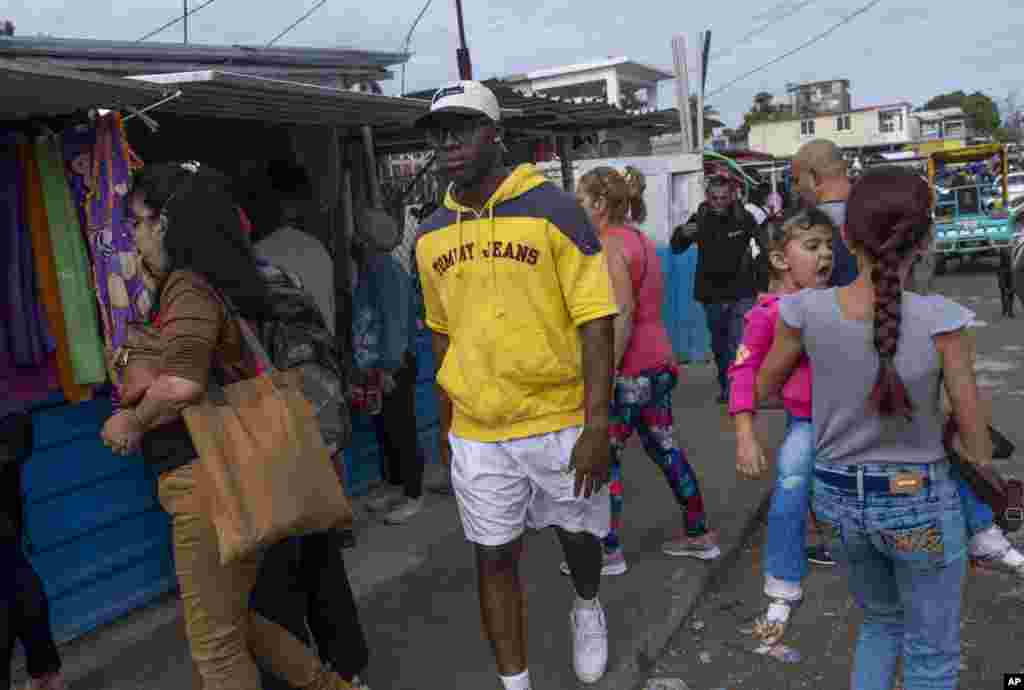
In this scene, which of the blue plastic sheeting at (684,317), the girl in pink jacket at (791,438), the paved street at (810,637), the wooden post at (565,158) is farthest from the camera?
the blue plastic sheeting at (684,317)

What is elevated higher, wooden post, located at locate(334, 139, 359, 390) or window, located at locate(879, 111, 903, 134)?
window, located at locate(879, 111, 903, 134)

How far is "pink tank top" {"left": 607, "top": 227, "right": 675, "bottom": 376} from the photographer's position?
4164mm

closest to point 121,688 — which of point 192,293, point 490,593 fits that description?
point 490,593

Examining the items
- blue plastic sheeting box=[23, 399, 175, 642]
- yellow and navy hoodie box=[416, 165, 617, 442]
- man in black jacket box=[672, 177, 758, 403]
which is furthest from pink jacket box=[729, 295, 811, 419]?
man in black jacket box=[672, 177, 758, 403]

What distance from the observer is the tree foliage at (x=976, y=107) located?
82.1 meters

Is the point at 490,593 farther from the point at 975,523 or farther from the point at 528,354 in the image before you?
the point at 975,523

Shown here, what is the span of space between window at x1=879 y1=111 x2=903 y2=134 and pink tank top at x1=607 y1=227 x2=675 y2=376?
7537 centimetres

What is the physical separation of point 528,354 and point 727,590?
215cm

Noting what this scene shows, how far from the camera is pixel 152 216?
2.72 metres

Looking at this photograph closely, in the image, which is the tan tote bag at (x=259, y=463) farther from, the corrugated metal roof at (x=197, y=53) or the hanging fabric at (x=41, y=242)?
the corrugated metal roof at (x=197, y=53)

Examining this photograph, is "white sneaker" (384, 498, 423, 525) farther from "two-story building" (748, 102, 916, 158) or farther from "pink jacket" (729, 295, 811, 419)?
"two-story building" (748, 102, 916, 158)

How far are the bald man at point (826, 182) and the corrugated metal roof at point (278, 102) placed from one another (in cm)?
178

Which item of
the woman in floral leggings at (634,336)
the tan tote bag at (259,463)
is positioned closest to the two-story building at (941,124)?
the woman in floral leggings at (634,336)

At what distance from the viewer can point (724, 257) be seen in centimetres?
763
